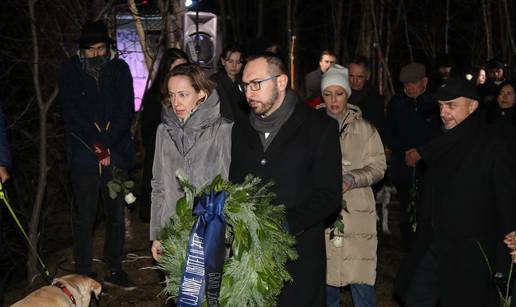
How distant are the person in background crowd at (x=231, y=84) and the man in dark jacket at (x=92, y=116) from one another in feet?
2.93

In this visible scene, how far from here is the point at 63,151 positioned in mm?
10570

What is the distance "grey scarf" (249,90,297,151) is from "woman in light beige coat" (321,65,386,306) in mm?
1376

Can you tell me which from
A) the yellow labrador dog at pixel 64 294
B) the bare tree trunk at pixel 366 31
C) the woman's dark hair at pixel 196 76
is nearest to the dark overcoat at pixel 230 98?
the woman's dark hair at pixel 196 76

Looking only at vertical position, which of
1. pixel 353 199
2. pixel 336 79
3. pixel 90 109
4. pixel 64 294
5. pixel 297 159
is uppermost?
pixel 336 79

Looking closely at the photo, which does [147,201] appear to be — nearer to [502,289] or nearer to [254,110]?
[254,110]

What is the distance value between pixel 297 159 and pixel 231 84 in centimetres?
325

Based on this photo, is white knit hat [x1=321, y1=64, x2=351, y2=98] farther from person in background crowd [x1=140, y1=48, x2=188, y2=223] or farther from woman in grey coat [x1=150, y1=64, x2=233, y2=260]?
person in background crowd [x1=140, y1=48, x2=188, y2=223]

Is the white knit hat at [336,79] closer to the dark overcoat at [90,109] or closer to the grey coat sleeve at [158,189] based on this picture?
the grey coat sleeve at [158,189]

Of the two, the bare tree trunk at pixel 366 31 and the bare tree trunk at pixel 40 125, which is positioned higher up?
the bare tree trunk at pixel 366 31

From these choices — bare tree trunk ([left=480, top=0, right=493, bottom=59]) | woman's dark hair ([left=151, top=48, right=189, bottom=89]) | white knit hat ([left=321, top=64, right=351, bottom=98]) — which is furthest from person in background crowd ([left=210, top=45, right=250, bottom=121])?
bare tree trunk ([left=480, top=0, right=493, bottom=59])

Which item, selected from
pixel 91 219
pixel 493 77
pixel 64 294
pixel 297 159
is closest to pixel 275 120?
pixel 297 159

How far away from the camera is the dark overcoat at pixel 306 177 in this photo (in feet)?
12.1

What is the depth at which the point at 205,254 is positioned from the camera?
3375 mm

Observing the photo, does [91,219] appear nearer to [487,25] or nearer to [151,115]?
[151,115]
